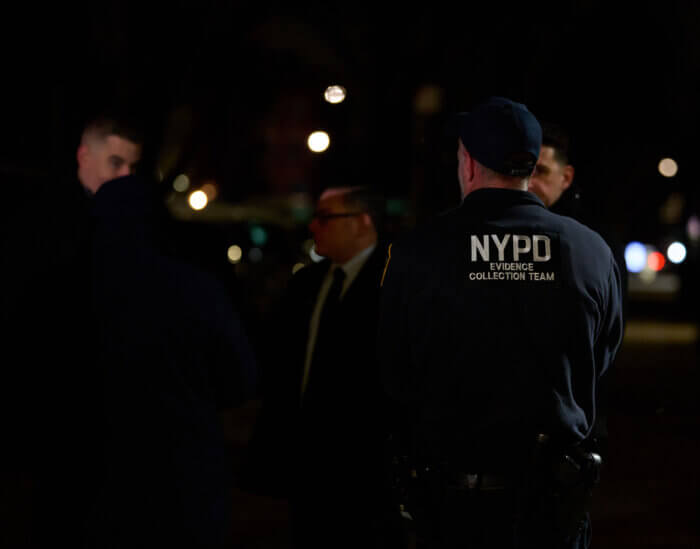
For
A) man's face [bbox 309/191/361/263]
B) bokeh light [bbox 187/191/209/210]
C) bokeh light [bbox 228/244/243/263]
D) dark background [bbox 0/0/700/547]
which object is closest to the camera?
man's face [bbox 309/191/361/263]

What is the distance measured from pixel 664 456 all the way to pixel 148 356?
7.76 m

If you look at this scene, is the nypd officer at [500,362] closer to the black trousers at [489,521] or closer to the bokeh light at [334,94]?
the black trousers at [489,521]

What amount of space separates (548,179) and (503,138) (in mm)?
1450

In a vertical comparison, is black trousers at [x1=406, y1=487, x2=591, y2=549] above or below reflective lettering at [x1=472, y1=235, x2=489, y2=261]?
below

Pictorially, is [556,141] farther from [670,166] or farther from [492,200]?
[670,166]

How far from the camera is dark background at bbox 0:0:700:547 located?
8281 millimetres

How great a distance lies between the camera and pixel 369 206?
5094 mm

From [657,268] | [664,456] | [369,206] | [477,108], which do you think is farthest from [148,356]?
[657,268]

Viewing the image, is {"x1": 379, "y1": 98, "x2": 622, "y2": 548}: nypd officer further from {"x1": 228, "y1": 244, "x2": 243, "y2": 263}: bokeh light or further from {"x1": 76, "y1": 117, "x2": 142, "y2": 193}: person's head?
{"x1": 228, "y1": 244, "x2": 243, "y2": 263}: bokeh light

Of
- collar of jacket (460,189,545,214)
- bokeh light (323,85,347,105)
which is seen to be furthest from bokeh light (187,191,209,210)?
collar of jacket (460,189,545,214)

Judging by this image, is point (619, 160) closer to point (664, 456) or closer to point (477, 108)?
point (664, 456)

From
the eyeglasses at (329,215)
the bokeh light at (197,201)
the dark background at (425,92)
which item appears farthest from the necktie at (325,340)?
the bokeh light at (197,201)

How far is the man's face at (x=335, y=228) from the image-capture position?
493 cm

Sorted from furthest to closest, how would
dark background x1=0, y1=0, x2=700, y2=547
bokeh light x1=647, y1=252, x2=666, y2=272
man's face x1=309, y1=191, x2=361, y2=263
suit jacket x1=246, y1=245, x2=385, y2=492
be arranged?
bokeh light x1=647, y1=252, x2=666, y2=272, dark background x1=0, y1=0, x2=700, y2=547, man's face x1=309, y1=191, x2=361, y2=263, suit jacket x1=246, y1=245, x2=385, y2=492
